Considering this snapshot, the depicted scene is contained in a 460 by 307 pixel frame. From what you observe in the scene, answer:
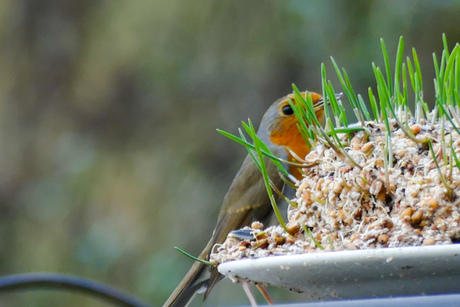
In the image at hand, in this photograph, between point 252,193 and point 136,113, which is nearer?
point 252,193

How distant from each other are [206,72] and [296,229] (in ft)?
14.7

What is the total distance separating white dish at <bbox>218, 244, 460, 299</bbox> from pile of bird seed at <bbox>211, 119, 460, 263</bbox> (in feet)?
0.16

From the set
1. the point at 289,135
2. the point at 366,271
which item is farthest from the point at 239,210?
the point at 366,271

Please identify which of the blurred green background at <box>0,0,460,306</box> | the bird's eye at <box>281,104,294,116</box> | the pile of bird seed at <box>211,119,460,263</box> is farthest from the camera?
the blurred green background at <box>0,0,460,306</box>

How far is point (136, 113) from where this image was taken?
5.79 m

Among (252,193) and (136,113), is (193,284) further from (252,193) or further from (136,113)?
(136,113)

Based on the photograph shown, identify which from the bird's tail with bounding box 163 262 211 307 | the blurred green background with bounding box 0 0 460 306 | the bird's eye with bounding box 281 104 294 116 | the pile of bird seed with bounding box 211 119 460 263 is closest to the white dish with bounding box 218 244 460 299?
the pile of bird seed with bounding box 211 119 460 263

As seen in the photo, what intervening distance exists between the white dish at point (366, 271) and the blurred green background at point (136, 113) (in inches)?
153

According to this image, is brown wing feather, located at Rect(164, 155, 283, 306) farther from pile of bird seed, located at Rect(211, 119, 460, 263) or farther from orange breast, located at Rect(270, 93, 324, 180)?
pile of bird seed, located at Rect(211, 119, 460, 263)

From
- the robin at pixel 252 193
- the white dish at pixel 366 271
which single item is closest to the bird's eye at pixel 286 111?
the robin at pixel 252 193

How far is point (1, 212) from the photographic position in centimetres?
586

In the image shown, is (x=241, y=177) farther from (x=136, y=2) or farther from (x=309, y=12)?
(x=136, y=2)

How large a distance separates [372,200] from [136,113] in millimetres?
4910

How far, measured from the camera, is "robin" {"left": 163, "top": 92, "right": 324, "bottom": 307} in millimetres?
3131
